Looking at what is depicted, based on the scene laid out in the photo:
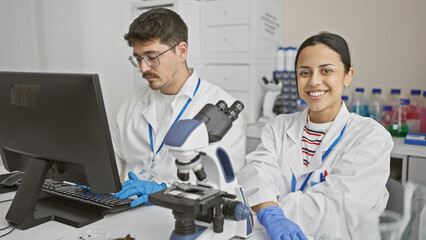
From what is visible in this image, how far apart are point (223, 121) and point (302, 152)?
613 millimetres

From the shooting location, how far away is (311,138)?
151 cm

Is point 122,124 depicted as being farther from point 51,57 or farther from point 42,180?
point 51,57

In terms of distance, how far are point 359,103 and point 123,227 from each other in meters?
2.03

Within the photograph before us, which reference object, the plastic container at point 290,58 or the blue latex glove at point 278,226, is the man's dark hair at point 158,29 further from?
the plastic container at point 290,58

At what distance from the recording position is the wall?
8.44ft

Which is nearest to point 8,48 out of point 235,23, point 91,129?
point 235,23

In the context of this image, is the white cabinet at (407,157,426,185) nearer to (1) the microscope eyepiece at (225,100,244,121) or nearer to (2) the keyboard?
(1) the microscope eyepiece at (225,100,244,121)

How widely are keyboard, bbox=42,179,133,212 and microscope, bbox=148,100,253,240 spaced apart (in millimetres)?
358

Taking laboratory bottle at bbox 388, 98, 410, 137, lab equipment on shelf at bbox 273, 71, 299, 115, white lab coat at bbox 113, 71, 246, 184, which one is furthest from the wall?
white lab coat at bbox 113, 71, 246, 184

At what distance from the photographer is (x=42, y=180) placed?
120 centimetres

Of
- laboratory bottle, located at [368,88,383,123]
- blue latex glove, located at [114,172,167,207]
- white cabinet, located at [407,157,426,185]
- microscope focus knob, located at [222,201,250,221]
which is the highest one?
laboratory bottle, located at [368,88,383,123]

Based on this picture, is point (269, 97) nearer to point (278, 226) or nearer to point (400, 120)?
point (400, 120)

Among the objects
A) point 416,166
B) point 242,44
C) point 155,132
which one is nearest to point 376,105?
point 416,166

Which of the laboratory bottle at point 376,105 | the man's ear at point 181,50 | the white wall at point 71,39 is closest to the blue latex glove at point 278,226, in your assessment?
the man's ear at point 181,50
